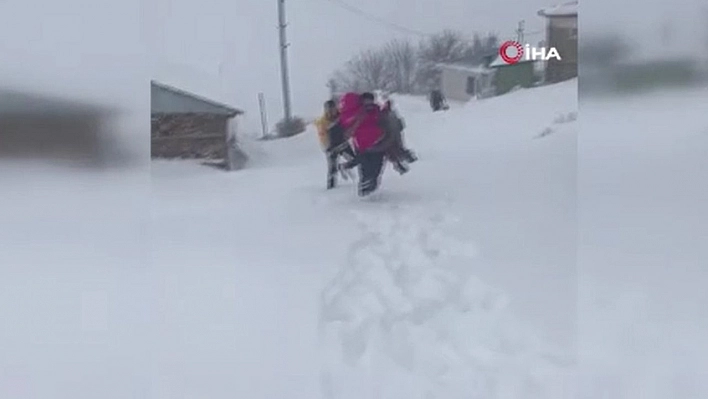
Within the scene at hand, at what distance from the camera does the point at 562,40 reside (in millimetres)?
2514

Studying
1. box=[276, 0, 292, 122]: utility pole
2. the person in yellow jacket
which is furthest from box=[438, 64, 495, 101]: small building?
box=[276, 0, 292, 122]: utility pole

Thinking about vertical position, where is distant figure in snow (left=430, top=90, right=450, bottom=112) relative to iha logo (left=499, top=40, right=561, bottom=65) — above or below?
below

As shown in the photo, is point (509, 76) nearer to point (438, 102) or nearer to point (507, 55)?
point (507, 55)

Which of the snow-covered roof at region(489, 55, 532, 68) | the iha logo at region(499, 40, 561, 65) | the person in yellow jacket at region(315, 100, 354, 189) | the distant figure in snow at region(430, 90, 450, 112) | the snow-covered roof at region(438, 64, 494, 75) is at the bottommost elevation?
the person in yellow jacket at region(315, 100, 354, 189)

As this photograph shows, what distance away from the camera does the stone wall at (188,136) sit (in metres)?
2.54

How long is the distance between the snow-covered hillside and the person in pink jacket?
0.04 m

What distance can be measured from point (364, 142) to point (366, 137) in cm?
1

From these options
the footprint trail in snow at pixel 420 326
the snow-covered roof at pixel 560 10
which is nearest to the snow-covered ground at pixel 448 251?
the footprint trail in snow at pixel 420 326

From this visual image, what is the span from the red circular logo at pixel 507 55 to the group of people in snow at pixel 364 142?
33cm

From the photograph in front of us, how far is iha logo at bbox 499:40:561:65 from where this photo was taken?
2.51m

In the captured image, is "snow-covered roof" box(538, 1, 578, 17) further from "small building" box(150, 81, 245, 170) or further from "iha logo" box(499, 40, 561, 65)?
"small building" box(150, 81, 245, 170)

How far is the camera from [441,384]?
8.34 feet

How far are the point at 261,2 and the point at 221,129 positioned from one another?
0.37 meters

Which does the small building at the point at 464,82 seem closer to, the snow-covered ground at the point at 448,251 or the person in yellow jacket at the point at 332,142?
the snow-covered ground at the point at 448,251
